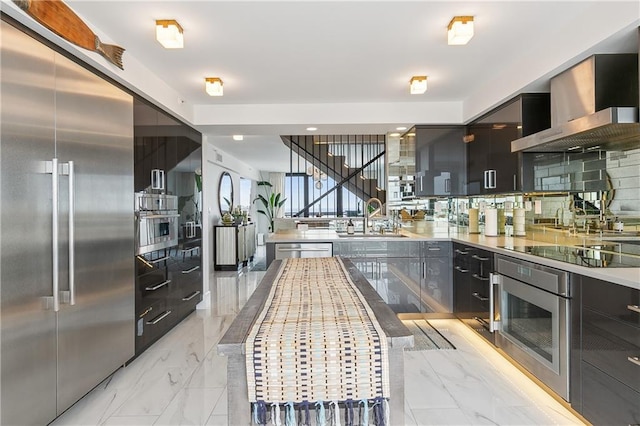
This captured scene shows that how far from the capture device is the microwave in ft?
9.82

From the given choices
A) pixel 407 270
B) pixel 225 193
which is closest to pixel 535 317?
pixel 407 270

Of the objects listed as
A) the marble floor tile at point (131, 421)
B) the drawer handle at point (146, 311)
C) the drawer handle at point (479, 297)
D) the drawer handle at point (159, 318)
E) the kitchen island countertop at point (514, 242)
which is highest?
the kitchen island countertop at point (514, 242)

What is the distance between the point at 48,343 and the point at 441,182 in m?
3.82

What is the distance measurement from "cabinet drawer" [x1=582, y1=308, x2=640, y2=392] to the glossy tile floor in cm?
51

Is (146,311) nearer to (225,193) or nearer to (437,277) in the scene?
(437,277)

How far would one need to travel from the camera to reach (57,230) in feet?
6.45

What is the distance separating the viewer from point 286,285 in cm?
168

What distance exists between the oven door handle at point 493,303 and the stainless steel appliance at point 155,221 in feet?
9.32

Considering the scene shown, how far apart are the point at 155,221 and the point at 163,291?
2.25ft

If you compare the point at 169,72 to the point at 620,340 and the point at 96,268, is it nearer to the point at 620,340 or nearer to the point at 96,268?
the point at 96,268

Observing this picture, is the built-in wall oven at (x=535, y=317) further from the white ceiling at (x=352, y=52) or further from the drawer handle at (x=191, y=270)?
the drawer handle at (x=191, y=270)

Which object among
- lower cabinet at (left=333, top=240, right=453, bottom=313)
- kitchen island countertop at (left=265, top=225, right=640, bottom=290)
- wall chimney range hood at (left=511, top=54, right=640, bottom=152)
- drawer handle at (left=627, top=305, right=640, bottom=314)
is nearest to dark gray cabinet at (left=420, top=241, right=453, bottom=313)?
lower cabinet at (left=333, top=240, right=453, bottom=313)

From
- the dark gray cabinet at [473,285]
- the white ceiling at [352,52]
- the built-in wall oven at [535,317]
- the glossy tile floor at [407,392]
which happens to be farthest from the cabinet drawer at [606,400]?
the white ceiling at [352,52]

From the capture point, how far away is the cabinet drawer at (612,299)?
161 cm
